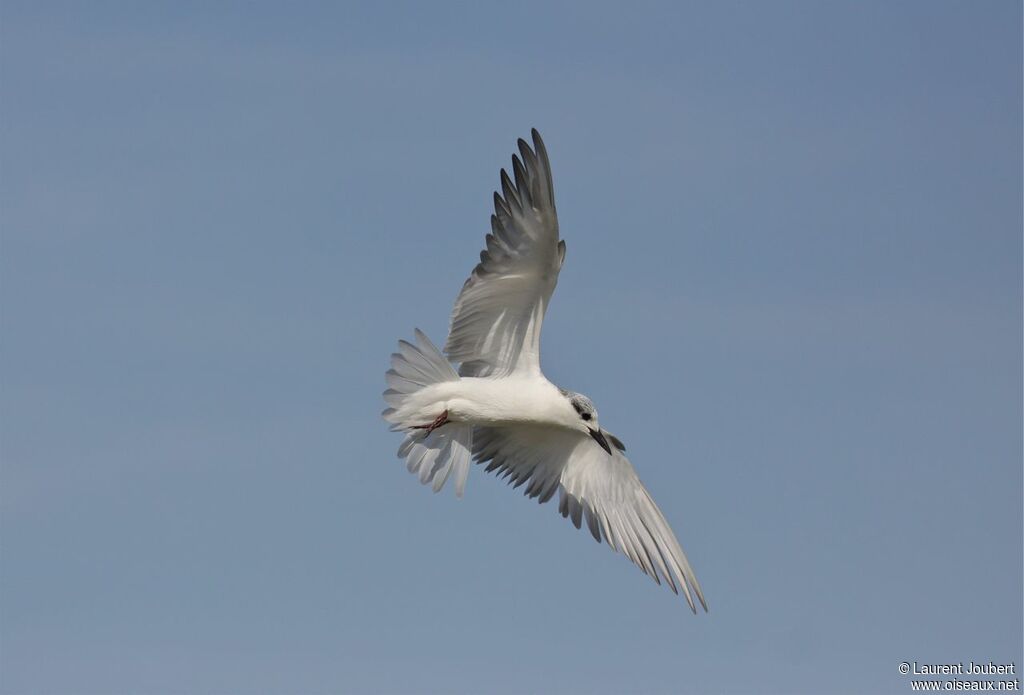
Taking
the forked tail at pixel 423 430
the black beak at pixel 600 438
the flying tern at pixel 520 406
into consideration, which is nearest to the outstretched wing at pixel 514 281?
the flying tern at pixel 520 406

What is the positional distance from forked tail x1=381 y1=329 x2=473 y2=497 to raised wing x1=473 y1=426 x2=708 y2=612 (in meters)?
0.80

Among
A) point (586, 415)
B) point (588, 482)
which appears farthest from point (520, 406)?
point (588, 482)

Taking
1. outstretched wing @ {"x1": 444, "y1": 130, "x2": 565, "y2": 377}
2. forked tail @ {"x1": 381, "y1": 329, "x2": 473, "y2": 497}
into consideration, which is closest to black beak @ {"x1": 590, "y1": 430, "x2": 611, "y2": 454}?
outstretched wing @ {"x1": 444, "y1": 130, "x2": 565, "y2": 377}

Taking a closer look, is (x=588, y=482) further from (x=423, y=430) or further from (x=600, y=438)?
(x=423, y=430)

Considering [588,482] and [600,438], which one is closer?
[600,438]

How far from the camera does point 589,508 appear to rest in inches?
776

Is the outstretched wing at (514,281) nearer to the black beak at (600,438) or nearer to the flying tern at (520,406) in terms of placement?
the flying tern at (520,406)

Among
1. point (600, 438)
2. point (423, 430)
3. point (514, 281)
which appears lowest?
point (423, 430)

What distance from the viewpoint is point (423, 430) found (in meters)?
18.6

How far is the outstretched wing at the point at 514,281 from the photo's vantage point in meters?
17.5

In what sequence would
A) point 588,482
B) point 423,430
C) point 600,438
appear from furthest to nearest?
point 588,482, point 600,438, point 423,430

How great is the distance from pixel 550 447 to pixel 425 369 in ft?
6.99

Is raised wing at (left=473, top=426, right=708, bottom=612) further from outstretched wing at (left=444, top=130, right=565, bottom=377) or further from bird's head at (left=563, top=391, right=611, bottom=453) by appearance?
outstretched wing at (left=444, top=130, right=565, bottom=377)

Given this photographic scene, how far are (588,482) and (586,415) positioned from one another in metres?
1.25
